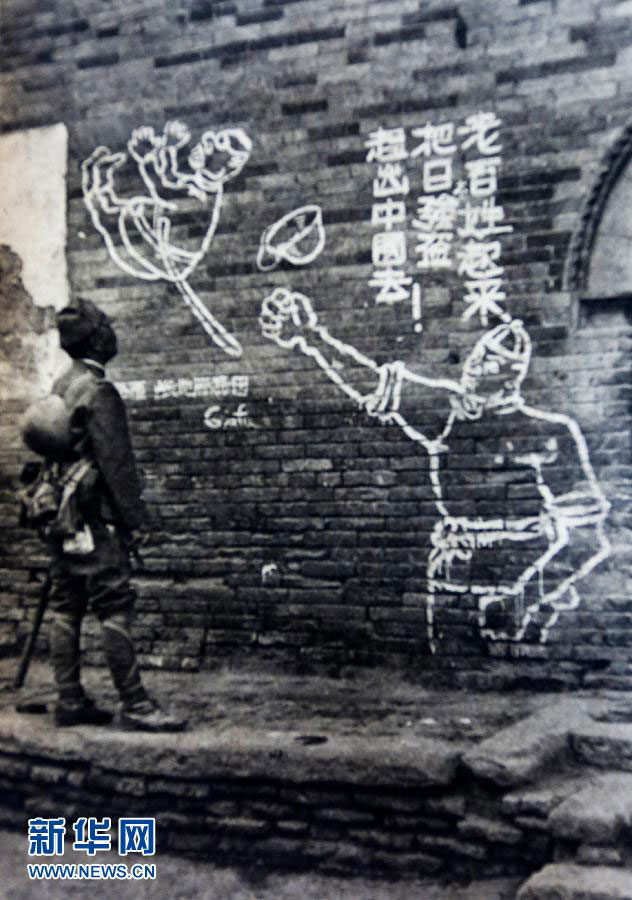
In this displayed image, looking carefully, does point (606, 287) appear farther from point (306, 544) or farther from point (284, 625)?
point (284, 625)

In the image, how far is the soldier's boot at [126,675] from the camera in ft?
13.1

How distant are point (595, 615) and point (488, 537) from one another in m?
0.62

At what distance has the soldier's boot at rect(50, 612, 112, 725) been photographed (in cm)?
409

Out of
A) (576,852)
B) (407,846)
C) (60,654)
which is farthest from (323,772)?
(60,654)

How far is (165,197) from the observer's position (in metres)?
5.53

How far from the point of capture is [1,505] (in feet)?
19.1

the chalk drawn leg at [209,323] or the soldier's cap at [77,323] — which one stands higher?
the chalk drawn leg at [209,323]

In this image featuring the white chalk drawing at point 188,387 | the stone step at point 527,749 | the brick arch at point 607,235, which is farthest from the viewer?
the white chalk drawing at point 188,387

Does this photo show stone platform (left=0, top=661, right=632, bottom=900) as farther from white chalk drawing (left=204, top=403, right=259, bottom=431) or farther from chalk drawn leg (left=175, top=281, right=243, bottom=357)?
chalk drawn leg (left=175, top=281, right=243, bottom=357)

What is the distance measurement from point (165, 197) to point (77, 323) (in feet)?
5.54

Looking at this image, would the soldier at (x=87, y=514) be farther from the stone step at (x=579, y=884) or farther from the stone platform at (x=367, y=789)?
the stone step at (x=579, y=884)

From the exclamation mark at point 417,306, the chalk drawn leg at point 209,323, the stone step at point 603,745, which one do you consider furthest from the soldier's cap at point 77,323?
the stone step at point 603,745

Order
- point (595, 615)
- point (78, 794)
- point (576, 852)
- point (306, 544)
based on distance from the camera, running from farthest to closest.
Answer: point (306, 544), point (595, 615), point (78, 794), point (576, 852)

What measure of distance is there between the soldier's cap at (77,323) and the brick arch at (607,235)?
2276 millimetres
